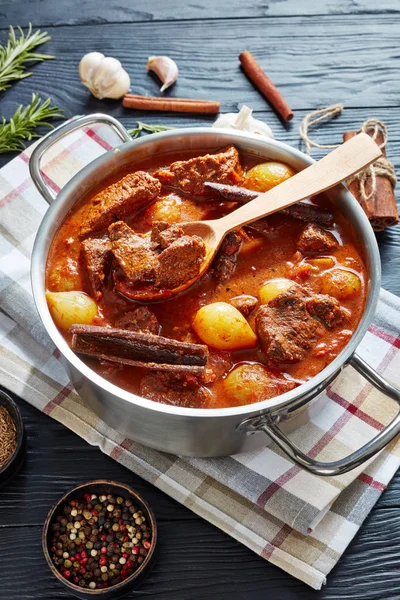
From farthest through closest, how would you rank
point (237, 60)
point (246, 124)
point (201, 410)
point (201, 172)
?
point (237, 60) < point (246, 124) < point (201, 172) < point (201, 410)

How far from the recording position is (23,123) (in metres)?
3.99

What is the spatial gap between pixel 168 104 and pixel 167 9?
92 centimetres

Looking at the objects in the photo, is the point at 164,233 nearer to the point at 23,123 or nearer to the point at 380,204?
the point at 380,204

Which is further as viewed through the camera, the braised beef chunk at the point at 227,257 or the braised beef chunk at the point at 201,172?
the braised beef chunk at the point at 201,172

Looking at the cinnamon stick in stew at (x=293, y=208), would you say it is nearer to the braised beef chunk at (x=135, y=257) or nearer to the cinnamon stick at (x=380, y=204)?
the braised beef chunk at (x=135, y=257)

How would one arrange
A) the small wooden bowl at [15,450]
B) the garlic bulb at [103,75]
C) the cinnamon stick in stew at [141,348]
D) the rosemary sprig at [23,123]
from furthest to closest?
the garlic bulb at [103,75], the rosemary sprig at [23,123], the small wooden bowl at [15,450], the cinnamon stick in stew at [141,348]

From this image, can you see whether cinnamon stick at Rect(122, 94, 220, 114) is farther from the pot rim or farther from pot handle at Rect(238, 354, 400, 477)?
pot handle at Rect(238, 354, 400, 477)

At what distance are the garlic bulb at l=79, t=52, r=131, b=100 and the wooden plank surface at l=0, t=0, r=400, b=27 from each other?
632 mm

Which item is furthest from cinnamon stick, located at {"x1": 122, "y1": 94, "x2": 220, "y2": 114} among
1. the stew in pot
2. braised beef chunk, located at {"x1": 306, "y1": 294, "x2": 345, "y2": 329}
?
braised beef chunk, located at {"x1": 306, "y1": 294, "x2": 345, "y2": 329}

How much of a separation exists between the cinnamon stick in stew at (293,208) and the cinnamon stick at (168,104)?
4.14ft

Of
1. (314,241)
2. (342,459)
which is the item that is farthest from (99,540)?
(314,241)

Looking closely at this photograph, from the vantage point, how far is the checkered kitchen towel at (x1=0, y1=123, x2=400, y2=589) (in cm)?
284

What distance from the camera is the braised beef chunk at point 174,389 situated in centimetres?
263

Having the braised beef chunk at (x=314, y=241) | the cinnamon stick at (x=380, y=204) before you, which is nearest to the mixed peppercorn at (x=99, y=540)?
the braised beef chunk at (x=314, y=241)
